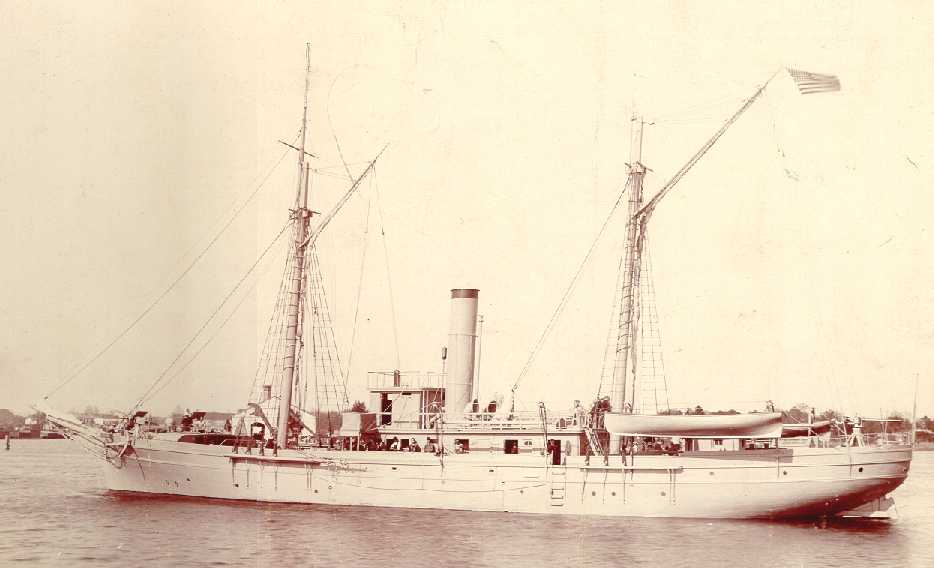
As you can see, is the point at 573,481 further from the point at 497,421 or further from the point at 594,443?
the point at 497,421

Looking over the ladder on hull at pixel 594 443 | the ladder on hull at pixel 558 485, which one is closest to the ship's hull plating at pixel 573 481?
the ladder on hull at pixel 558 485

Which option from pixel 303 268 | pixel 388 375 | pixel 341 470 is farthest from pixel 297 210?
pixel 341 470

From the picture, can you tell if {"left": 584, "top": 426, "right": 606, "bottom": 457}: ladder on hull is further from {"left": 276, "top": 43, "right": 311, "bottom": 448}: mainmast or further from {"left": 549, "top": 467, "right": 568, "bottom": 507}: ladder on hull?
{"left": 276, "top": 43, "right": 311, "bottom": 448}: mainmast

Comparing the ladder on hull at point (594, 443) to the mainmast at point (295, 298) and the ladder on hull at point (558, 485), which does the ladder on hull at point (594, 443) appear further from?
the mainmast at point (295, 298)

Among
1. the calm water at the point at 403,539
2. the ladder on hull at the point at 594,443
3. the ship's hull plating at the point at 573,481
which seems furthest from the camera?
the ladder on hull at the point at 594,443

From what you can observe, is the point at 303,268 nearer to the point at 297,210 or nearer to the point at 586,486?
the point at 297,210

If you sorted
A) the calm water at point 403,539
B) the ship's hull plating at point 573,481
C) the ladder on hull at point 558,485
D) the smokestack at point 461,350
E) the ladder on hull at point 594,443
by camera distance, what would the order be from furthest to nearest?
the smokestack at point 461,350, the ladder on hull at point 594,443, the ladder on hull at point 558,485, the ship's hull plating at point 573,481, the calm water at point 403,539

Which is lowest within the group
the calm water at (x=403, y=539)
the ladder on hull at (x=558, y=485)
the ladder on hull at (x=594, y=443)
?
the calm water at (x=403, y=539)

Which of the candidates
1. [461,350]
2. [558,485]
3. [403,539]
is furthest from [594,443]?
[403,539]
